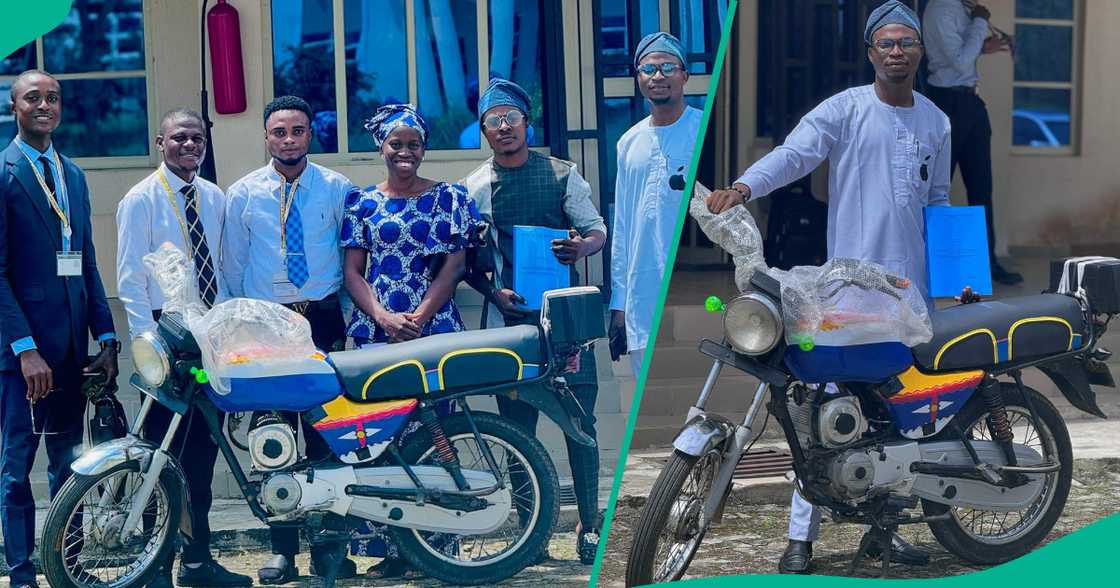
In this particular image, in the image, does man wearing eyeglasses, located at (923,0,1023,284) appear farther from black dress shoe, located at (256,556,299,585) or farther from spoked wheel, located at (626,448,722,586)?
black dress shoe, located at (256,556,299,585)

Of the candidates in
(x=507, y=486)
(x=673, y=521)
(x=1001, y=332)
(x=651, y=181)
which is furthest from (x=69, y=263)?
(x=1001, y=332)

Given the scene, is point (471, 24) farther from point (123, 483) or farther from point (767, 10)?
point (123, 483)

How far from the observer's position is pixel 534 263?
5.12m

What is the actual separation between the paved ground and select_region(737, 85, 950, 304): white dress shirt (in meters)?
0.93

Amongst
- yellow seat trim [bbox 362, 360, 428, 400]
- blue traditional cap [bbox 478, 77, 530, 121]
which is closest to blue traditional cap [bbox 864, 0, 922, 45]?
blue traditional cap [bbox 478, 77, 530, 121]

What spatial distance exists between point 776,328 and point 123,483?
2005mm

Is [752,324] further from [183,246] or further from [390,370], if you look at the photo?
[183,246]

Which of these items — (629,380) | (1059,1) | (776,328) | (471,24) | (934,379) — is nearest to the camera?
(776,328)

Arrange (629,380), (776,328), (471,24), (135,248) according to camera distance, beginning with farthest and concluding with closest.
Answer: (471,24)
(629,380)
(135,248)
(776,328)

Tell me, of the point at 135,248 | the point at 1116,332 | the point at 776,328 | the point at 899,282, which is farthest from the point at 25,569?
the point at 1116,332

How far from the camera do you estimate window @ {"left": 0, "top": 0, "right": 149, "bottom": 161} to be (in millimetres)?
7738

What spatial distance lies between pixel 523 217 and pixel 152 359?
1308 mm

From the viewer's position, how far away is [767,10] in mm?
6906

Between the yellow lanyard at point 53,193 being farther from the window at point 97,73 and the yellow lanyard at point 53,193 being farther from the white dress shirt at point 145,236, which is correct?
the window at point 97,73
